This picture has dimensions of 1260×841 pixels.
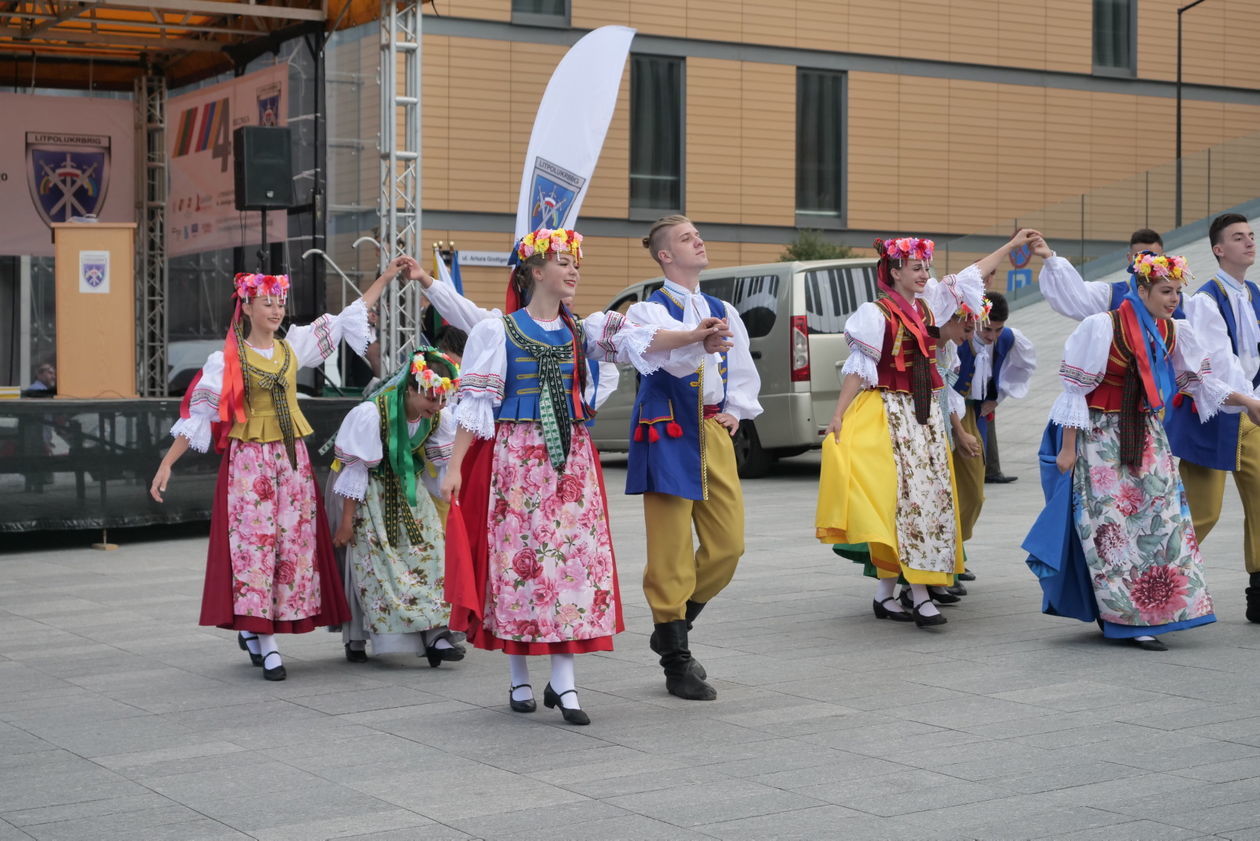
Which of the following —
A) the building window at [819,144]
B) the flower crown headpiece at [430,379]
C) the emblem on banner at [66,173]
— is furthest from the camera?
the building window at [819,144]

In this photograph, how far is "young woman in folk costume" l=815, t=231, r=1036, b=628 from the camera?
7.86 meters

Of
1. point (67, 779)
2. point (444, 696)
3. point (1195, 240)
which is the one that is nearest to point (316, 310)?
point (444, 696)

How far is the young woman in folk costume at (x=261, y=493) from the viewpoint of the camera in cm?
716

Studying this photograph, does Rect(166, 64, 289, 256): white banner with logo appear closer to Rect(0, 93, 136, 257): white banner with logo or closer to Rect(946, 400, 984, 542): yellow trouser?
Rect(0, 93, 136, 257): white banner with logo

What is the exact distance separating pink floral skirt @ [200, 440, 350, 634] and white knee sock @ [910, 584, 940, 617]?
272 cm

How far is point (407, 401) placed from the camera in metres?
7.35

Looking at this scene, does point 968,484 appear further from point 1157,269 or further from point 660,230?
point 660,230

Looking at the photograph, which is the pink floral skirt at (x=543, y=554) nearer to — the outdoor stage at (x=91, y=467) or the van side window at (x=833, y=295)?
the outdoor stage at (x=91, y=467)

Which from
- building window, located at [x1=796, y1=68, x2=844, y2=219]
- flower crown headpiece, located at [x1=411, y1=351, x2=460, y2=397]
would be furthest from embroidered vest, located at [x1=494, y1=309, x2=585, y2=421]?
building window, located at [x1=796, y1=68, x2=844, y2=219]

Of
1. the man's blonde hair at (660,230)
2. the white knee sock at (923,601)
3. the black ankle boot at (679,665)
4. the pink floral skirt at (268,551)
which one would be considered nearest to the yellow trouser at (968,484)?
the white knee sock at (923,601)

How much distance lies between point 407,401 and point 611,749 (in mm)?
2322

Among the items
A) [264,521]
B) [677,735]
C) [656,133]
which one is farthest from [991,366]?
[656,133]

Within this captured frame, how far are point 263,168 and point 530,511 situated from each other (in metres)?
8.81

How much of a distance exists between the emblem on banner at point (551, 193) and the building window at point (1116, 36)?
19.6m
